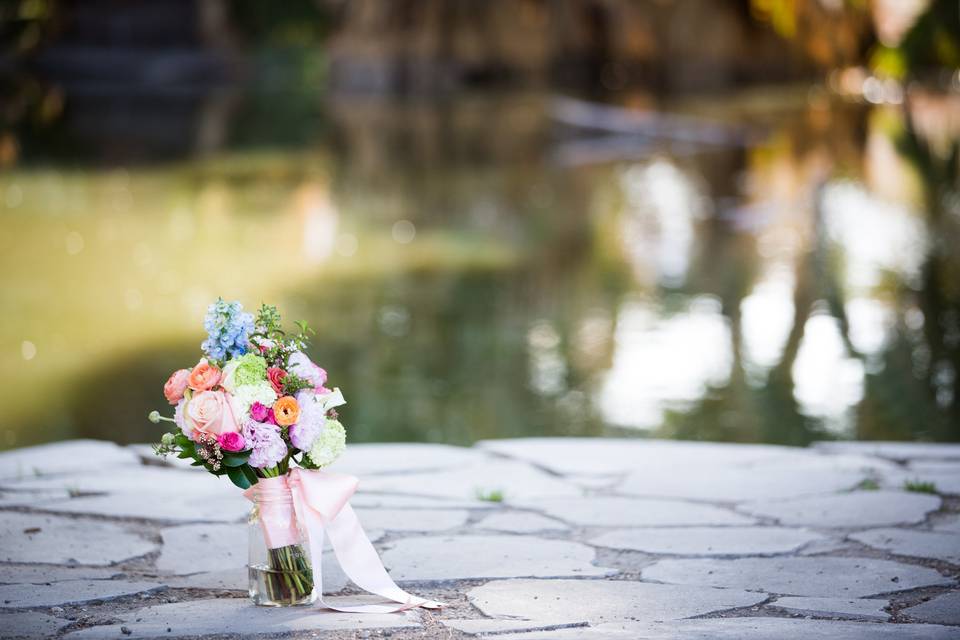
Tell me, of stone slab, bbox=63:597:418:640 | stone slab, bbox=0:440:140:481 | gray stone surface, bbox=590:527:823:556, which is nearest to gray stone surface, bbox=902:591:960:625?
gray stone surface, bbox=590:527:823:556

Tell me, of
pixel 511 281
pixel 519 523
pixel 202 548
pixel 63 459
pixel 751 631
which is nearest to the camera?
pixel 751 631

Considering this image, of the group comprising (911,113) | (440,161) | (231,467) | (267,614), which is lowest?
(267,614)

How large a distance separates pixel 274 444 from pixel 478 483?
151cm

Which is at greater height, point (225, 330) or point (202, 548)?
point (225, 330)

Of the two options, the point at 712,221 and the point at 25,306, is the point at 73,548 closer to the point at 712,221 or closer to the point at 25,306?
the point at 25,306

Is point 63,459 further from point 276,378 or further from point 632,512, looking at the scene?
point 632,512

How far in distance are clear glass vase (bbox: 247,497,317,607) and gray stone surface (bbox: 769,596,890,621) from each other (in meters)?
1.13

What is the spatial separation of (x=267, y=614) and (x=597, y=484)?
1.67 meters

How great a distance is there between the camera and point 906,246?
11438mm

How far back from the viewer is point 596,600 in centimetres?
343

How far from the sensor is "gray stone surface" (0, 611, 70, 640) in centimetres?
310

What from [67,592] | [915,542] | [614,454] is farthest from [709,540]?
[67,592]

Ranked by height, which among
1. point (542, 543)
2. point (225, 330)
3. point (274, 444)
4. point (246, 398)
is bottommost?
point (542, 543)

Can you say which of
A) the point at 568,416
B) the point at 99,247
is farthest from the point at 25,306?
the point at 568,416
